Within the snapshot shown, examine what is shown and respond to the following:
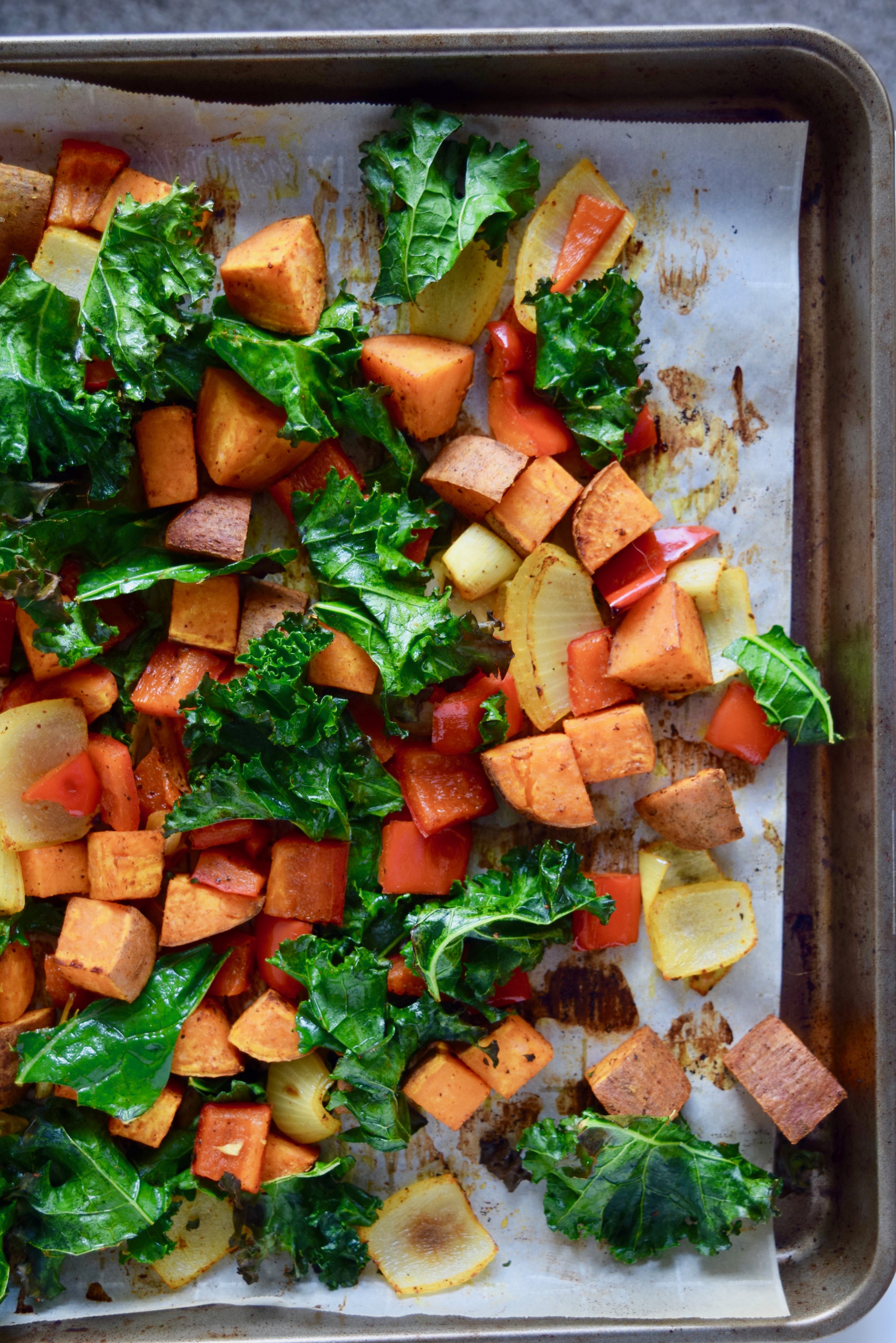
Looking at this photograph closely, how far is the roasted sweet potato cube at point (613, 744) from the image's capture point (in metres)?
2.79

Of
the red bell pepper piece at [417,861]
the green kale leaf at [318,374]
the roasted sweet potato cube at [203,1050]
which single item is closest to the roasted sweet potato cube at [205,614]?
the green kale leaf at [318,374]

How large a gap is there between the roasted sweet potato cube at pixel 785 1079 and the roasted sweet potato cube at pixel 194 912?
1458mm

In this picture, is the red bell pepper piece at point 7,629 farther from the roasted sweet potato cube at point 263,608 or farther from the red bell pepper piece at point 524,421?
the red bell pepper piece at point 524,421

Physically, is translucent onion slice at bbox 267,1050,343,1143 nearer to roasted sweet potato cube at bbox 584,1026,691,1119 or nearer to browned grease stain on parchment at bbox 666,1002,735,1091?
roasted sweet potato cube at bbox 584,1026,691,1119

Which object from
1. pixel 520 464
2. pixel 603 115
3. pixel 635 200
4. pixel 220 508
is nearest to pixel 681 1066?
pixel 520 464

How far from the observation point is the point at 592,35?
267 centimetres

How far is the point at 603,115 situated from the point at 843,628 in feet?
5.28

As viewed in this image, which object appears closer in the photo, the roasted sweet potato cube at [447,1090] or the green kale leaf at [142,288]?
the green kale leaf at [142,288]

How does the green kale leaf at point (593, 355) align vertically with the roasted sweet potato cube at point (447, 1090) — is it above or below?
above

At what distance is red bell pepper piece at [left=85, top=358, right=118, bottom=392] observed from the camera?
2781 mm

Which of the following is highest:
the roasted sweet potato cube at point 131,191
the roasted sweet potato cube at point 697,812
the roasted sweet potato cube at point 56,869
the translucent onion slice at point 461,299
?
the roasted sweet potato cube at point 131,191

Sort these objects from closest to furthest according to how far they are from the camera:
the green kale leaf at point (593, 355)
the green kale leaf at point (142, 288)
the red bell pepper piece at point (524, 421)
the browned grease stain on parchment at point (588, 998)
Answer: the green kale leaf at point (142, 288), the green kale leaf at point (593, 355), the red bell pepper piece at point (524, 421), the browned grease stain on parchment at point (588, 998)

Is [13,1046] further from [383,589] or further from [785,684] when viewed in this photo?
[785,684]

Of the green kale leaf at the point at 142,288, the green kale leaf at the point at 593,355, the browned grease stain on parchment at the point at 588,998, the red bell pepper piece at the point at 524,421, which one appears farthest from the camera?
the browned grease stain on parchment at the point at 588,998
